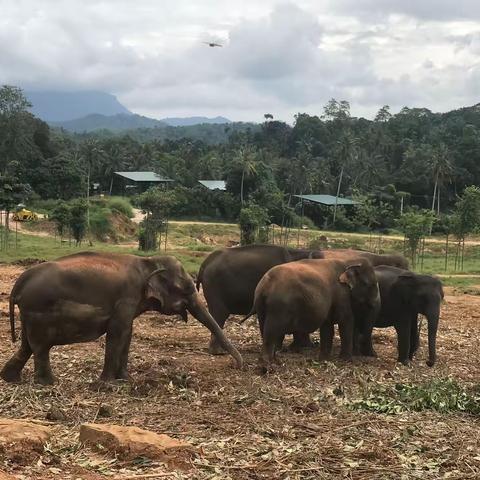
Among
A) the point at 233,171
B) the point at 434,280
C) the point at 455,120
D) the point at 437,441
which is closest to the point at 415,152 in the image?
the point at 233,171

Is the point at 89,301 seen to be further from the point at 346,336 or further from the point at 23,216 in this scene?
the point at 23,216

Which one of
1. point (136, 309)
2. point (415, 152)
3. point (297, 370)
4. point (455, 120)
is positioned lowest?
point (297, 370)

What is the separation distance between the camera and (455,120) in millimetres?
112062

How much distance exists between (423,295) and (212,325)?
12.3ft

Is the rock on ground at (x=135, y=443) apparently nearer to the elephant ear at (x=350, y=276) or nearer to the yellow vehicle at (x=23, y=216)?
the elephant ear at (x=350, y=276)

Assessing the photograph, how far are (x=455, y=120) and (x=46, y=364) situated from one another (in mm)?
111600

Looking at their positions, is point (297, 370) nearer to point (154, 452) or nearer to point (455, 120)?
point (154, 452)

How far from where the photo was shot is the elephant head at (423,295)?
1094cm

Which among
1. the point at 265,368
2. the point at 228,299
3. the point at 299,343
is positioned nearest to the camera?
the point at 265,368

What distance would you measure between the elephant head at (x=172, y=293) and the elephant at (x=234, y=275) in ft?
6.98

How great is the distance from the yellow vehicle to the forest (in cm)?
126

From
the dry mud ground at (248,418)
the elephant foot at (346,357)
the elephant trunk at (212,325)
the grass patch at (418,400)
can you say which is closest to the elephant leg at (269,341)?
the dry mud ground at (248,418)

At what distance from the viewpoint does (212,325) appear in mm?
9156

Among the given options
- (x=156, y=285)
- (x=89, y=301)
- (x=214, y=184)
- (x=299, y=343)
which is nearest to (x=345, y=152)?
(x=214, y=184)
